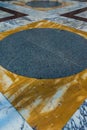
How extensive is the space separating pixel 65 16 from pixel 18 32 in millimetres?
1308

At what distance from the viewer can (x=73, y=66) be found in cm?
182

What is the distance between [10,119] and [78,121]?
47cm

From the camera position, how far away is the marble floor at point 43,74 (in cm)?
120

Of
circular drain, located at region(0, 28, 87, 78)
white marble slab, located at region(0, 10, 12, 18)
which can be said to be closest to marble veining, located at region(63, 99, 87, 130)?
circular drain, located at region(0, 28, 87, 78)

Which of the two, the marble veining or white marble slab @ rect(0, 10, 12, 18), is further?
white marble slab @ rect(0, 10, 12, 18)

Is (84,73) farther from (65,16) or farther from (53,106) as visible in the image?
(65,16)

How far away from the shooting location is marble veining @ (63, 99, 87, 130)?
1.13 metres

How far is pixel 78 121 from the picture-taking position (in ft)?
3.88

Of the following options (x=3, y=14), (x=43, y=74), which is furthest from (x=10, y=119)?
(x=3, y=14)

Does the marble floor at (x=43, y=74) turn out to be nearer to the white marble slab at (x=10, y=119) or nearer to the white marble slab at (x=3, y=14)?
the white marble slab at (x=10, y=119)

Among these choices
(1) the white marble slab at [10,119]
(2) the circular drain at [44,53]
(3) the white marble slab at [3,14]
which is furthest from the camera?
(3) the white marble slab at [3,14]

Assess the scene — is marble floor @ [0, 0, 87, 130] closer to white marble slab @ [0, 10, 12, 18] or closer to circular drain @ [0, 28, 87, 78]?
circular drain @ [0, 28, 87, 78]

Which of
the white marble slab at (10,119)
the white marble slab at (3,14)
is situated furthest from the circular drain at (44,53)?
the white marble slab at (3,14)

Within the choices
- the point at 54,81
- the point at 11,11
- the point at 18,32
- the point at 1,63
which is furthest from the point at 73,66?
the point at 11,11
